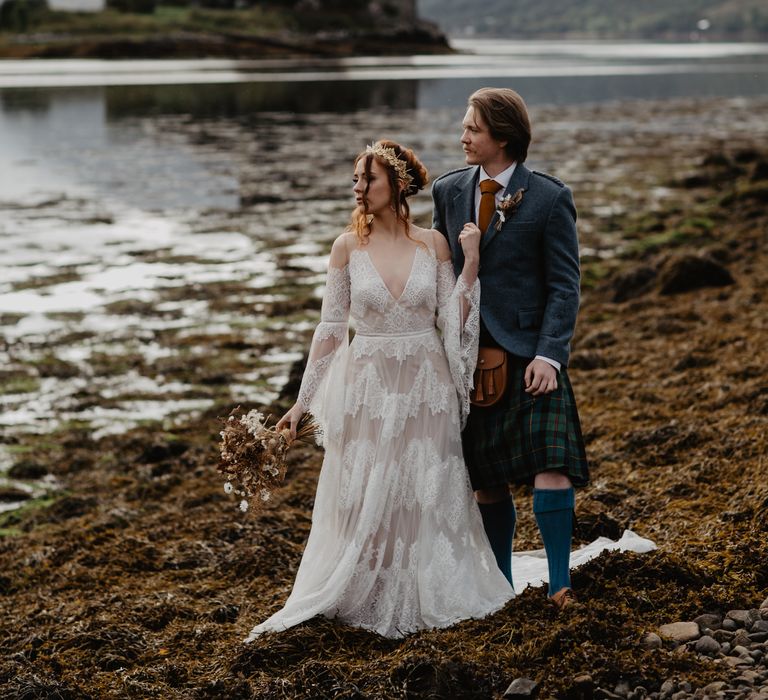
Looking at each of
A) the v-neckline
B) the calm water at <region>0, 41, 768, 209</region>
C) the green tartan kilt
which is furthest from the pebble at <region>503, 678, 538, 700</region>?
the calm water at <region>0, 41, 768, 209</region>

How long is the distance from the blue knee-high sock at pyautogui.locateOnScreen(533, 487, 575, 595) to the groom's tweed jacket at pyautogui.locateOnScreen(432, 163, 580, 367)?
590 mm

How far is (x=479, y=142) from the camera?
4816mm

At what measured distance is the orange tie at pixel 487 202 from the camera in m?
4.90

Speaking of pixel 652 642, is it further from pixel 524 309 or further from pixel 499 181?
pixel 499 181

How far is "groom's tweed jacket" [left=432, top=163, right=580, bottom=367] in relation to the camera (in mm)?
4766

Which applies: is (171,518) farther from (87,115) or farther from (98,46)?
(98,46)

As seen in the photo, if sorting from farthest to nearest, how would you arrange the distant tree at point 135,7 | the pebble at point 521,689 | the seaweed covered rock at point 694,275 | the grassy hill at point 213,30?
the distant tree at point 135,7, the grassy hill at point 213,30, the seaweed covered rock at point 694,275, the pebble at point 521,689

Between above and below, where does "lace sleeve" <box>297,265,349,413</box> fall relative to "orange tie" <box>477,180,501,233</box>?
below

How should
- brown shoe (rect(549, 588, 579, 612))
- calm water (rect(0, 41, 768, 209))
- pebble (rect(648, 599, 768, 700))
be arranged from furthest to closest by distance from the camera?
calm water (rect(0, 41, 768, 209)) → brown shoe (rect(549, 588, 579, 612)) → pebble (rect(648, 599, 768, 700))

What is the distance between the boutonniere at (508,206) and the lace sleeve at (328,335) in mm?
755

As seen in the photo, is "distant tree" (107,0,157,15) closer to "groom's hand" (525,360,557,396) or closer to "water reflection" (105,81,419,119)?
"water reflection" (105,81,419,119)

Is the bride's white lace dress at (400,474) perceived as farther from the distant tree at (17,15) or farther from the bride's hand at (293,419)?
the distant tree at (17,15)

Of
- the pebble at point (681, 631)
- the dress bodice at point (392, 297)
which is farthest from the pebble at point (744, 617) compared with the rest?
the dress bodice at point (392, 297)

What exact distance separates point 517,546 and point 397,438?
1698 millimetres
